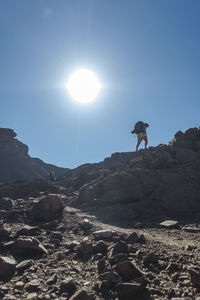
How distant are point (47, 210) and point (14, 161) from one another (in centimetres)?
7053

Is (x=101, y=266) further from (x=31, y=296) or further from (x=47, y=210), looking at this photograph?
(x=47, y=210)

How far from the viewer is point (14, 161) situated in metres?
76.5

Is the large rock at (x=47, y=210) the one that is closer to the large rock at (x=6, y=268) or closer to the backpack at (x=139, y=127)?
the large rock at (x=6, y=268)

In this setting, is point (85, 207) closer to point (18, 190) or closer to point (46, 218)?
point (46, 218)

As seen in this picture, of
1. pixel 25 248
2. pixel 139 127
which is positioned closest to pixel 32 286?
pixel 25 248

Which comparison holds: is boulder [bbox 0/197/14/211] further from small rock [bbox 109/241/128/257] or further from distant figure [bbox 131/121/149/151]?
distant figure [bbox 131/121/149/151]

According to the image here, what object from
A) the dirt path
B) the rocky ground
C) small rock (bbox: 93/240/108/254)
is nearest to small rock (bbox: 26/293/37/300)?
the rocky ground

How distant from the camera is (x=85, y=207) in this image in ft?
50.9

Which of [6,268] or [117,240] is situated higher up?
[117,240]

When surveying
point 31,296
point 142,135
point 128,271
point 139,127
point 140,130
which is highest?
point 139,127

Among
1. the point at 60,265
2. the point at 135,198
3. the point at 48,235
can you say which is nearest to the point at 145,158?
the point at 135,198

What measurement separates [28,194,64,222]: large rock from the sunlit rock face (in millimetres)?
58701

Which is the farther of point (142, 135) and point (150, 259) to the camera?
point (142, 135)

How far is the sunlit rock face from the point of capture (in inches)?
2808
